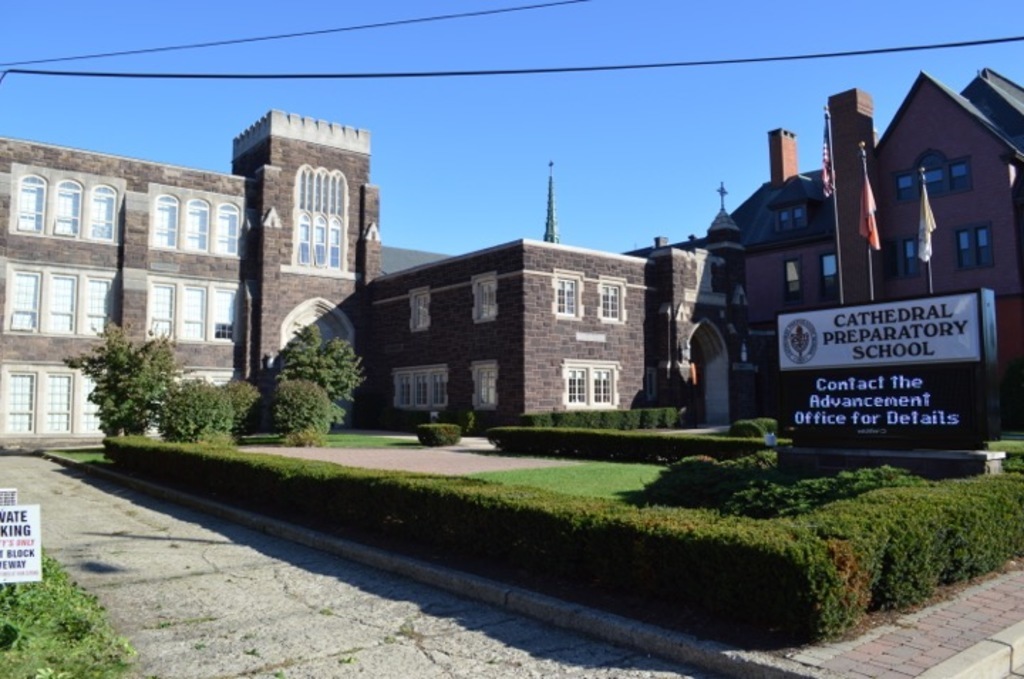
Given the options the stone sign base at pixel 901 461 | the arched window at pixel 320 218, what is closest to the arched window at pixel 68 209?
the arched window at pixel 320 218

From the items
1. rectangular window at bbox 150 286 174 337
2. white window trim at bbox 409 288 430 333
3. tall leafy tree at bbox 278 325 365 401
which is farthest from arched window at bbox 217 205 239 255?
white window trim at bbox 409 288 430 333

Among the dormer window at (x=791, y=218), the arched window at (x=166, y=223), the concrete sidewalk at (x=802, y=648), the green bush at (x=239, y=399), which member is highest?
the dormer window at (x=791, y=218)

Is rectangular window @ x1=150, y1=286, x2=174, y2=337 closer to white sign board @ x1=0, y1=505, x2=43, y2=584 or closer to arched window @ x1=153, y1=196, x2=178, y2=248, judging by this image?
arched window @ x1=153, y1=196, x2=178, y2=248

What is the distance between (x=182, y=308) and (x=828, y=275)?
31338 mm

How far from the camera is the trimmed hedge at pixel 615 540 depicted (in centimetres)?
532

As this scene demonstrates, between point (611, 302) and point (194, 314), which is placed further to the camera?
point (194, 314)

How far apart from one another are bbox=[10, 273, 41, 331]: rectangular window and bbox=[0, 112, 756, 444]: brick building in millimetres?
68

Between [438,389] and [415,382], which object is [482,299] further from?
[415,382]

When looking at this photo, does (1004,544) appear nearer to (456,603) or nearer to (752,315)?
(456,603)

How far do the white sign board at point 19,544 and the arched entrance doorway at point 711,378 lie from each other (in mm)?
32179

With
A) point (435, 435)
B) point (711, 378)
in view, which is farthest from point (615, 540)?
point (711, 378)

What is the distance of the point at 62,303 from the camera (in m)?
31.0

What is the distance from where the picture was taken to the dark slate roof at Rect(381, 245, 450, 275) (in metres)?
42.9

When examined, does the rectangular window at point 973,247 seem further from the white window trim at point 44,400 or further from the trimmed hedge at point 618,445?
the white window trim at point 44,400
